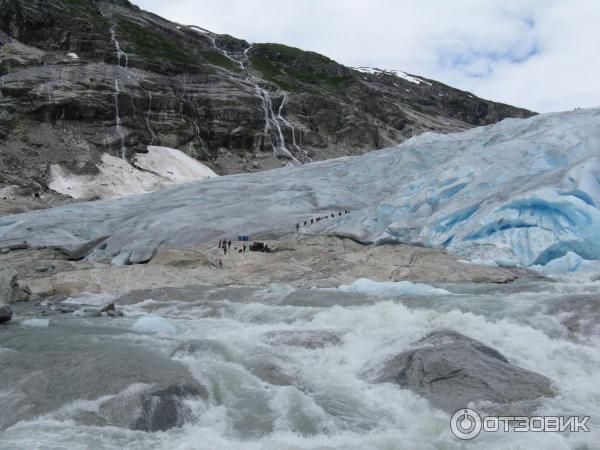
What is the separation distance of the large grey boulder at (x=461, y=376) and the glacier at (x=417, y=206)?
39.2ft

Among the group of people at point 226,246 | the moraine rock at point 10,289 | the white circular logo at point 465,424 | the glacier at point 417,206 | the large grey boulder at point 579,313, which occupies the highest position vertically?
the glacier at point 417,206

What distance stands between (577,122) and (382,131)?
51.8m

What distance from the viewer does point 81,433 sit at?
6676 mm

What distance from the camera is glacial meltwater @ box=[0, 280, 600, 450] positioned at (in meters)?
6.68

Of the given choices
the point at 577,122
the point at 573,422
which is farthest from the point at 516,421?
the point at 577,122

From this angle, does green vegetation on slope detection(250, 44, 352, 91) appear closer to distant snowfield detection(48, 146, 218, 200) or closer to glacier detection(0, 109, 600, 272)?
distant snowfield detection(48, 146, 218, 200)

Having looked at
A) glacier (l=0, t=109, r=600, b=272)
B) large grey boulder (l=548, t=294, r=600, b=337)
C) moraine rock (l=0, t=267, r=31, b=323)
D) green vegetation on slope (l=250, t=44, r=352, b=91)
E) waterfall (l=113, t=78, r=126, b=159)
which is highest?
green vegetation on slope (l=250, t=44, r=352, b=91)

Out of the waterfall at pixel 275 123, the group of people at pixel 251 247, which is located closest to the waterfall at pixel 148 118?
the waterfall at pixel 275 123

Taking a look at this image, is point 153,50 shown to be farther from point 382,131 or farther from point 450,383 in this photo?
point 450,383

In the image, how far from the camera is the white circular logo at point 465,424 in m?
6.56

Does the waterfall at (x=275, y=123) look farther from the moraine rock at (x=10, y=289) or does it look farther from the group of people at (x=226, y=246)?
the moraine rock at (x=10, y=289)

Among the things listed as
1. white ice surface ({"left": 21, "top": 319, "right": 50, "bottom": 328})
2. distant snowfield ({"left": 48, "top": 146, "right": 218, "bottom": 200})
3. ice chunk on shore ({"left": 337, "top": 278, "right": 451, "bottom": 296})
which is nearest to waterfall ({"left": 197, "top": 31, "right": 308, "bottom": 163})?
distant snowfield ({"left": 48, "top": 146, "right": 218, "bottom": 200})

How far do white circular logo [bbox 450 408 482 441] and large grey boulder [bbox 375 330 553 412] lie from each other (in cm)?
16

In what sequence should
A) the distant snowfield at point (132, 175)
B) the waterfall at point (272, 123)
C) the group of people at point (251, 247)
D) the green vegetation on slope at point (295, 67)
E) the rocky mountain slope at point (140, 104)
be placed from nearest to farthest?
1. the group of people at point (251, 247)
2. the distant snowfield at point (132, 175)
3. the rocky mountain slope at point (140, 104)
4. the waterfall at point (272, 123)
5. the green vegetation on slope at point (295, 67)
